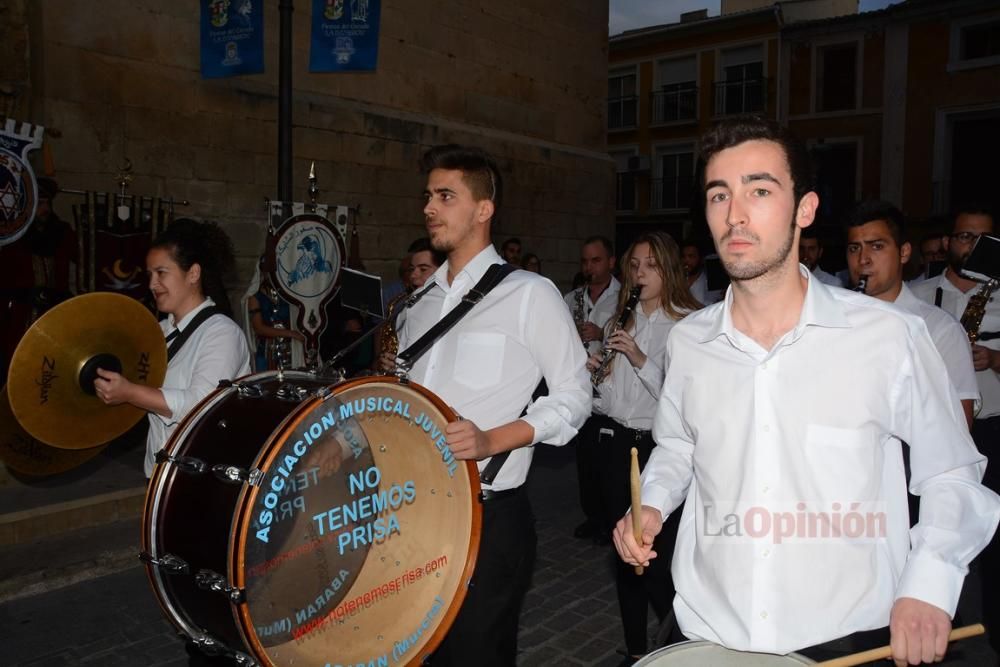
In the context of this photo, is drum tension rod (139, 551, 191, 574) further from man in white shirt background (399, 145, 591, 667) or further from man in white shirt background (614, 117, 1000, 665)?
man in white shirt background (614, 117, 1000, 665)

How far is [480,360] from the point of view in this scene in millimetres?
3018

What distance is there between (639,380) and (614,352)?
0.27m

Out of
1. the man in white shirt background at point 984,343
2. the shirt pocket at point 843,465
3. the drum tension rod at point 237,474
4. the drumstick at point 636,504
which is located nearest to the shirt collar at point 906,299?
the man in white shirt background at point 984,343

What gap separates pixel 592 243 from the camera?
7.02 meters

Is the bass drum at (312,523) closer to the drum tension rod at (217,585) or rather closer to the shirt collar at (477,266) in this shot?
the drum tension rod at (217,585)

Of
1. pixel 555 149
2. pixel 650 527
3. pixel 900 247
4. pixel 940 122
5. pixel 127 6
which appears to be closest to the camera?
pixel 650 527

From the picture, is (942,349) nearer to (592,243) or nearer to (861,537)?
(861,537)

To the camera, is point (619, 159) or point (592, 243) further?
point (619, 159)

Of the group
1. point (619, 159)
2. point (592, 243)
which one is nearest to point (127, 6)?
point (592, 243)

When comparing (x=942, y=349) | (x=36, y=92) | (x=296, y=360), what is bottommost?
(x=296, y=360)

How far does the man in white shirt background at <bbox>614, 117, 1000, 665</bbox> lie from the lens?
1839 mm

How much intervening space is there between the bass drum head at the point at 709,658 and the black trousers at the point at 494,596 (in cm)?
118

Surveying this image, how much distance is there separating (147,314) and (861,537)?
2.51m

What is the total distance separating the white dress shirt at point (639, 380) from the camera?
4.39 m
